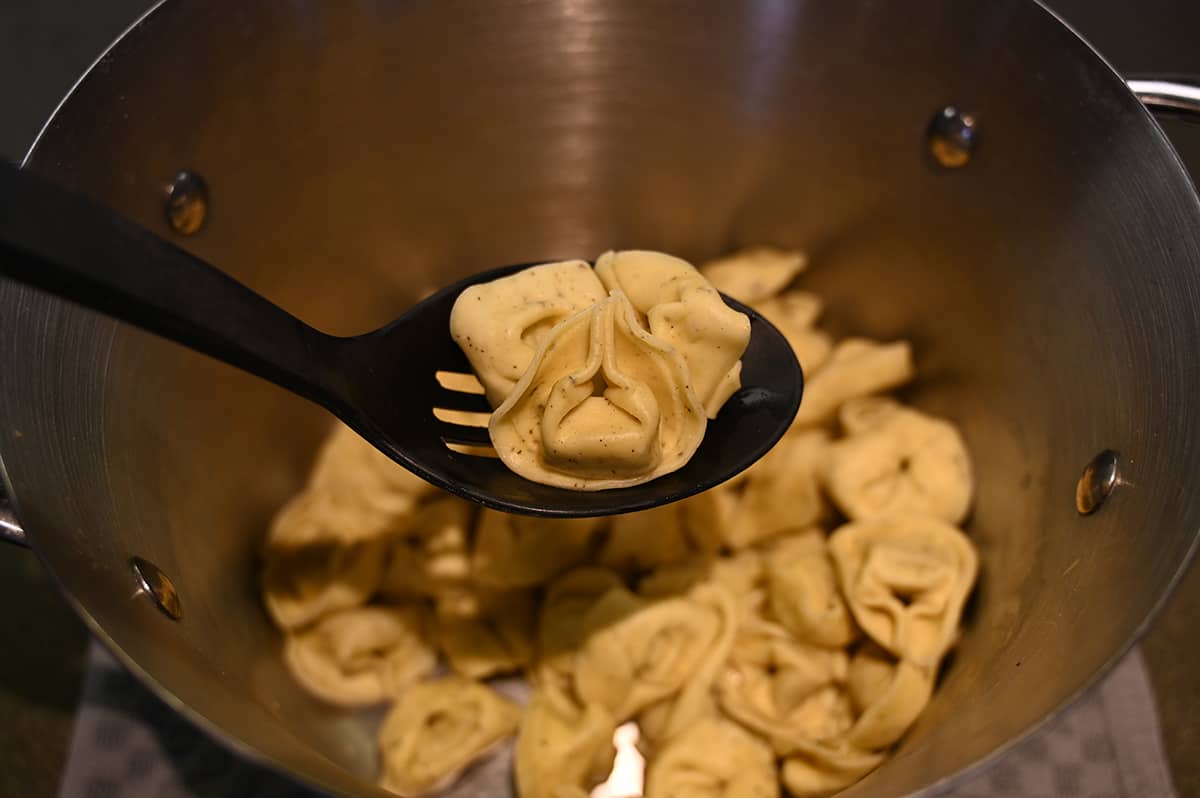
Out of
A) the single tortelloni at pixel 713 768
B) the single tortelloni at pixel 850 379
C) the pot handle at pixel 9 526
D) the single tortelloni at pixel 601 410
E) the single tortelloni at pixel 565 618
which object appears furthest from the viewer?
the single tortelloni at pixel 850 379

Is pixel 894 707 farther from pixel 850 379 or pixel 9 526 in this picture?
pixel 9 526

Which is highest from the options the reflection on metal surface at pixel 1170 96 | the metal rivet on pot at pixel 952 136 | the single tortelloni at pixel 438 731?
the reflection on metal surface at pixel 1170 96

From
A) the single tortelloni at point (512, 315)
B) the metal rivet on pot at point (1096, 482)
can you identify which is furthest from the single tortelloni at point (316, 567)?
the metal rivet on pot at point (1096, 482)

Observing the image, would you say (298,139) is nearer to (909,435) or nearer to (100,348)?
(100,348)

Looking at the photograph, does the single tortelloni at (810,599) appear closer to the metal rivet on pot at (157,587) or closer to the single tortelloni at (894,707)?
the single tortelloni at (894,707)

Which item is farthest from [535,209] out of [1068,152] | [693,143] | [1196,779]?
[1196,779]

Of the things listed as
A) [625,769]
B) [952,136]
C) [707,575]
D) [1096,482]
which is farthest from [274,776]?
[952,136]

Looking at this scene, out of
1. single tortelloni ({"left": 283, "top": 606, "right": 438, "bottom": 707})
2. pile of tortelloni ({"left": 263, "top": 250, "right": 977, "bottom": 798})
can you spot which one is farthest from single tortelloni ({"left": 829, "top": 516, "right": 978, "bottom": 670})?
single tortelloni ({"left": 283, "top": 606, "right": 438, "bottom": 707})
